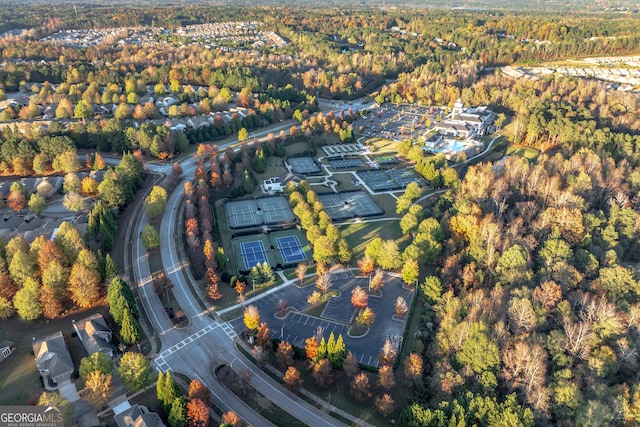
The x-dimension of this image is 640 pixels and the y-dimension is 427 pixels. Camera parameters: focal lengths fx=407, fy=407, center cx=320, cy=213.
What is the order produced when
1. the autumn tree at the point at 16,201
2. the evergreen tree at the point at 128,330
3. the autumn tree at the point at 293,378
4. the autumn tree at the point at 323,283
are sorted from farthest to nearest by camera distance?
the autumn tree at the point at 16,201
the autumn tree at the point at 323,283
the evergreen tree at the point at 128,330
the autumn tree at the point at 293,378

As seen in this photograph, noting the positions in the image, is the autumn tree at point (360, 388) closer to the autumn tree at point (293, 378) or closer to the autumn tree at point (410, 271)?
the autumn tree at point (293, 378)

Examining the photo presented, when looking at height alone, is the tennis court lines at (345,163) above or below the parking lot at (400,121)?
below

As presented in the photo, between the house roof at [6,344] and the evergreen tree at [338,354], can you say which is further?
the house roof at [6,344]

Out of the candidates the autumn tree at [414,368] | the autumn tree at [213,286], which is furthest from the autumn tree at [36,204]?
the autumn tree at [414,368]

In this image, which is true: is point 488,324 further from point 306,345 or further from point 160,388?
point 160,388

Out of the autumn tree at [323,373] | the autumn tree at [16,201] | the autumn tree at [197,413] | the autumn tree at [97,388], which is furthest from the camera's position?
the autumn tree at [16,201]

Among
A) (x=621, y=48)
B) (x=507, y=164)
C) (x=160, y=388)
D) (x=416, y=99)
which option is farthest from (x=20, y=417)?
(x=621, y=48)

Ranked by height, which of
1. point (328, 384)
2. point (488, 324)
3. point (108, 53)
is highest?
point (108, 53)

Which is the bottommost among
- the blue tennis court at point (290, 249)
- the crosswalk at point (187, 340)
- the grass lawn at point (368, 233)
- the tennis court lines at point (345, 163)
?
the grass lawn at point (368, 233)
